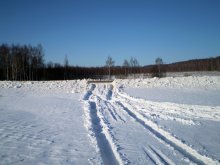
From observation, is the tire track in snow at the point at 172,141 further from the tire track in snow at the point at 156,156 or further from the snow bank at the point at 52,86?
the snow bank at the point at 52,86

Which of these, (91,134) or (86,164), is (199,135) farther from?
(86,164)

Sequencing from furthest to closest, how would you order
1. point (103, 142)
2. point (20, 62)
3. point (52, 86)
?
point (20, 62), point (52, 86), point (103, 142)

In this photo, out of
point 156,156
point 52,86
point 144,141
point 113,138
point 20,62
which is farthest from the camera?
point 20,62

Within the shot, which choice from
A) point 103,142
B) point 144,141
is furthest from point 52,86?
point 144,141

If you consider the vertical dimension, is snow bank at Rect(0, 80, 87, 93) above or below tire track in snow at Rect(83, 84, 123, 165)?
above

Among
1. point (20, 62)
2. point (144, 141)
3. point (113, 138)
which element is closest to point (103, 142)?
point (113, 138)

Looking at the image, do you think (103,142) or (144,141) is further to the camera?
(144,141)

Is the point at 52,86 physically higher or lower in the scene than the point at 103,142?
higher

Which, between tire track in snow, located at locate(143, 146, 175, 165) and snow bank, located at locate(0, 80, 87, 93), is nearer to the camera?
tire track in snow, located at locate(143, 146, 175, 165)

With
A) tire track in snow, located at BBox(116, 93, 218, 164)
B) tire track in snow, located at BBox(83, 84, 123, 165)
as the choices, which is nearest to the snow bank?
tire track in snow, located at BBox(83, 84, 123, 165)

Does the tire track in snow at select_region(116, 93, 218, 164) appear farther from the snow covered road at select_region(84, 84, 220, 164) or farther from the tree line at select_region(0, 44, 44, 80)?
the tree line at select_region(0, 44, 44, 80)

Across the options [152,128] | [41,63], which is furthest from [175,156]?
[41,63]

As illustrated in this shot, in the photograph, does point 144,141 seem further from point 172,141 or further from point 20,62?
point 20,62

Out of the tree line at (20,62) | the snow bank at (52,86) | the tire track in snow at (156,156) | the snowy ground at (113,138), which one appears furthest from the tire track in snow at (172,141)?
the tree line at (20,62)
